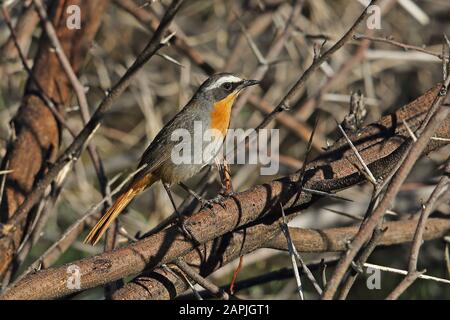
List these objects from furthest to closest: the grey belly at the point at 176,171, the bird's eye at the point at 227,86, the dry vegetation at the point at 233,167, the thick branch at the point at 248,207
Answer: the bird's eye at the point at 227,86
the grey belly at the point at 176,171
the dry vegetation at the point at 233,167
the thick branch at the point at 248,207

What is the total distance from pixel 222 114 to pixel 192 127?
0.20 m

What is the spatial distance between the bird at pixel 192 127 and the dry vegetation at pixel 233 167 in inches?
6.9

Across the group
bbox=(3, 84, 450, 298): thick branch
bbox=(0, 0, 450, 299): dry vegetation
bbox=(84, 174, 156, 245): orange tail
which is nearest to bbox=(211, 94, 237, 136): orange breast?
bbox=(0, 0, 450, 299): dry vegetation

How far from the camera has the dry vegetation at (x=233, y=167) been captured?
9.09 ft

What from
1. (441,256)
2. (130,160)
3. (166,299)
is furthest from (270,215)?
(130,160)

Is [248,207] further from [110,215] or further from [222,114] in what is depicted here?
[222,114]

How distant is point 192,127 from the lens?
442 centimetres

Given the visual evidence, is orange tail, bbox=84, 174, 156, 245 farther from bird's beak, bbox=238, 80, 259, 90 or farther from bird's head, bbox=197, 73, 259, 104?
bird's beak, bbox=238, 80, 259, 90

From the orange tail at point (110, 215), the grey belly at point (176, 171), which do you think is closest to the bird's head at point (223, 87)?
the grey belly at point (176, 171)

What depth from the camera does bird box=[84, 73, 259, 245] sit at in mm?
4328

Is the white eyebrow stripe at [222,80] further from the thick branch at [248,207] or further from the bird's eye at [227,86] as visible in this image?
the thick branch at [248,207]
